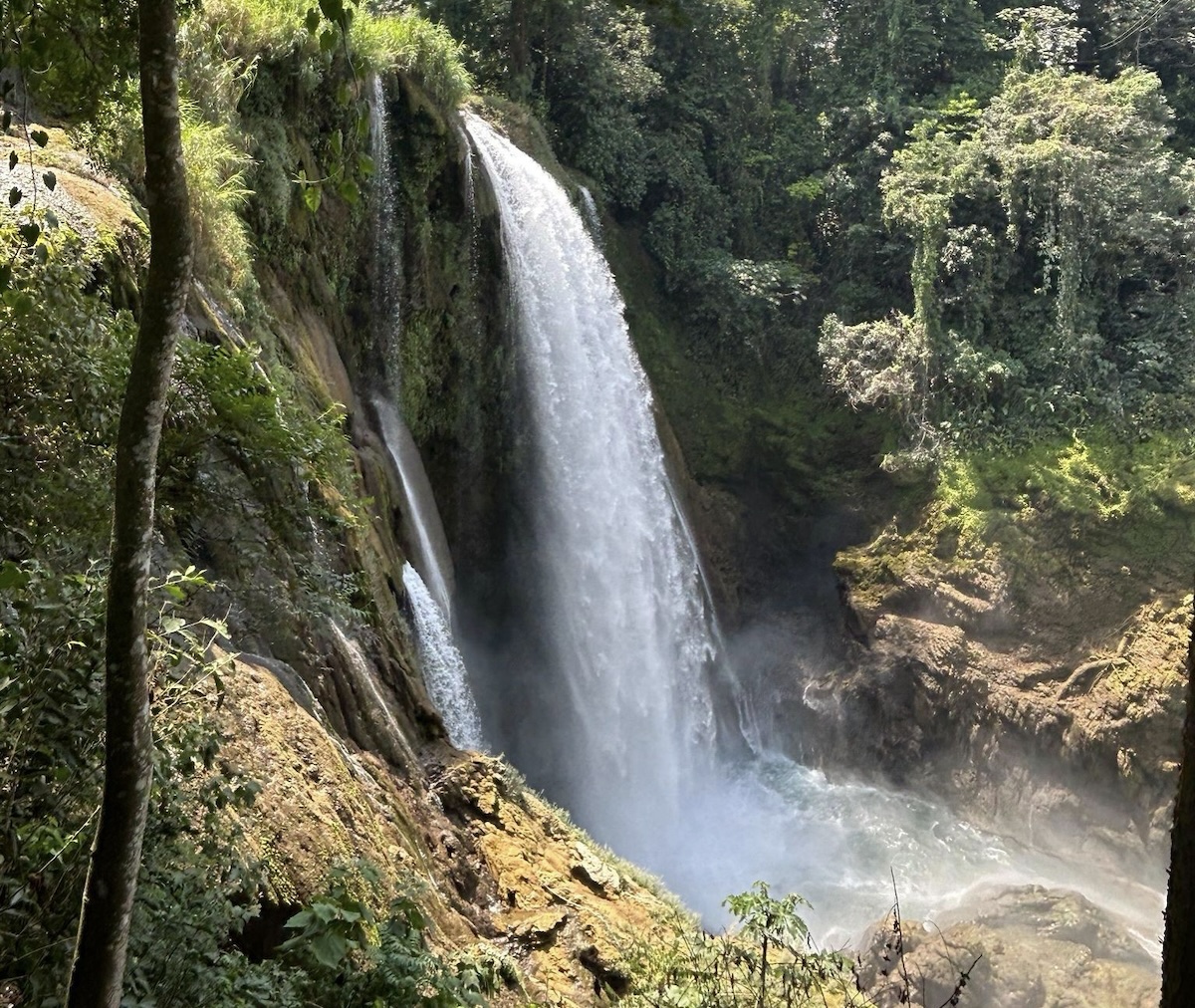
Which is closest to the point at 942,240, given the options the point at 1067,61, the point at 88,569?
the point at 1067,61

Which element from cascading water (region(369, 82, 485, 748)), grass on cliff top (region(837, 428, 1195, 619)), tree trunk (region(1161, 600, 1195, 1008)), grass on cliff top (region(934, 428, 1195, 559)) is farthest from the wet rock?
grass on cliff top (region(934, 428, 1195, 559))

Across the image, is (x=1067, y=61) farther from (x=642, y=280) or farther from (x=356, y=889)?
(x=356, y=889)

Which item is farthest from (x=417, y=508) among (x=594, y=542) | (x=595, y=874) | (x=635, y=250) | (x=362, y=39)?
(x=635, y=250)

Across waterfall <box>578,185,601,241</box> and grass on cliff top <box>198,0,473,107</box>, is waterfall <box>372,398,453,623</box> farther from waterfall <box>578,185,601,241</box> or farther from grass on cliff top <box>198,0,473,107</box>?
waterfall <box>578,185,601,241</box>

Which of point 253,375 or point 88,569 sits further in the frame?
point 253,375

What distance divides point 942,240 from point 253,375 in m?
14.2

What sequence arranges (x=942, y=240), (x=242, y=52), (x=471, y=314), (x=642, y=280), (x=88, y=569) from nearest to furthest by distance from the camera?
(x=88, y=569) < (x=242, y=52) < (x=471, y=314) < (x=942, y=240) < (x=642, y=280)

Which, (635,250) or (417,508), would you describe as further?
(635,250)

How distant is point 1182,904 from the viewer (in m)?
2.10

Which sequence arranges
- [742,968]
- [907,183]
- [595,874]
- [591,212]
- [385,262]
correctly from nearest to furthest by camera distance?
[742,968] → [595,874] → [385,262] → [591,212] → [907,183]

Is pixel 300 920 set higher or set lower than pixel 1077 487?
lower

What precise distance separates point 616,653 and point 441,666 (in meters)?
4.90

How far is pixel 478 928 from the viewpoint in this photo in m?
5.63

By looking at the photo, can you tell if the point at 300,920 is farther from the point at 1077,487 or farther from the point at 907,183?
the point at 907,183
